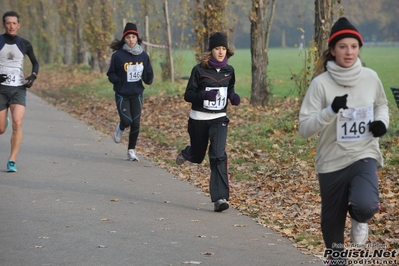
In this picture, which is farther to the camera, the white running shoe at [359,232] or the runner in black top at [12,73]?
the runner in black top at [12,73]

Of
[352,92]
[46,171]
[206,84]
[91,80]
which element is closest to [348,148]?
[352,92]

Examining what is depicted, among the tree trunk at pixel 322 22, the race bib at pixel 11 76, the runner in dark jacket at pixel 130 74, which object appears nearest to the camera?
the race bib at pixel 11 76

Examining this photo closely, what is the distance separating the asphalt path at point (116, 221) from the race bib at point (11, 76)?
127 centimetres

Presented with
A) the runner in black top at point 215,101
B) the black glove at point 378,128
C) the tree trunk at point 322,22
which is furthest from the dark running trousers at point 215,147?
the tree trunk at point 322,22

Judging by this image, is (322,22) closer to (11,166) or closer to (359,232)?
(11,166)

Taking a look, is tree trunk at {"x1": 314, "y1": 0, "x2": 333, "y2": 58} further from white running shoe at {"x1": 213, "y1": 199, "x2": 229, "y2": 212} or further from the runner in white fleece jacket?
the runner in white fleece jacket

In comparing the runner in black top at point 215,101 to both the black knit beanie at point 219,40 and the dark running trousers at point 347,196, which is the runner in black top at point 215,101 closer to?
the black knit beanie at point 219,40

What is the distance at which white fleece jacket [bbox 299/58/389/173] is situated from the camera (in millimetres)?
5969

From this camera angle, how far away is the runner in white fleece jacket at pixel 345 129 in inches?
232

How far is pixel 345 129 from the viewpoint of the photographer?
595 centimetres

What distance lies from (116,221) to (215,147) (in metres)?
1.45

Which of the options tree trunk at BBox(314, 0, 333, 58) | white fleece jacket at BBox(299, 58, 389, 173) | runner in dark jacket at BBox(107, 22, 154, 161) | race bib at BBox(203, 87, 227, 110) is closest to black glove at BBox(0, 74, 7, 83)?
runner in dark jacket at BBox(107, 22, 154, 161)

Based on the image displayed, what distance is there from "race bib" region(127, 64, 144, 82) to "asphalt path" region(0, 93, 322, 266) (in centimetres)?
131

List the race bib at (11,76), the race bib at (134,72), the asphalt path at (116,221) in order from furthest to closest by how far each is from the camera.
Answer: the race bib at (134,72) < the race bib at (11,76) < the asphalt path at (116,221)
